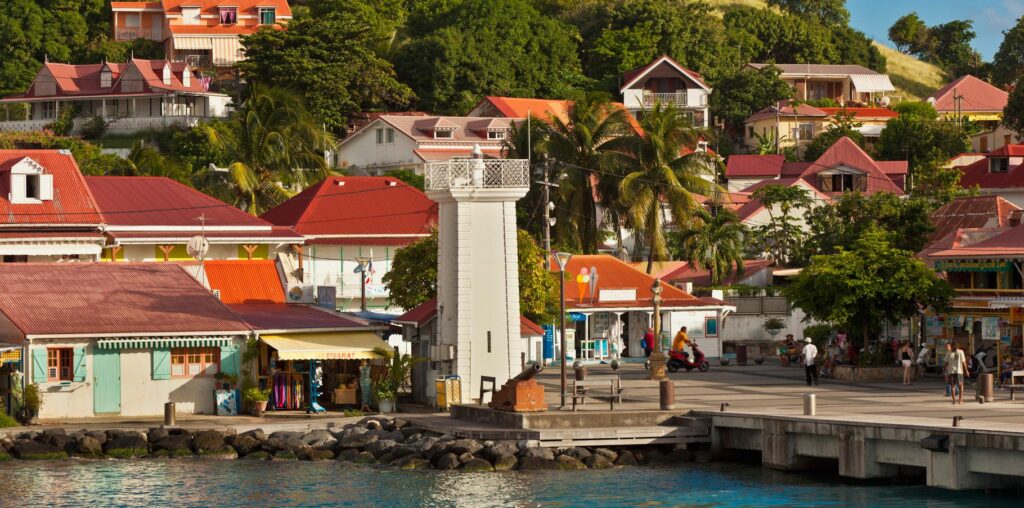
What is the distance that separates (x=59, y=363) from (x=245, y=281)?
972 cm

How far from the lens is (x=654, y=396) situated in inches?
1833

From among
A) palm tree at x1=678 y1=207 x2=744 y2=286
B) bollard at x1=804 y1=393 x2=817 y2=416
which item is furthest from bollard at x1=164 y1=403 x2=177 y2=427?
palm tree at x1=678 y1=207 x2=744 y2=286

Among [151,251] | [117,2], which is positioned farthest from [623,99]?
[151,251]

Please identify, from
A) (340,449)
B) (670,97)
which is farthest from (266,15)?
(340,449)

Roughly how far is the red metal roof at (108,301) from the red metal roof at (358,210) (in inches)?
706

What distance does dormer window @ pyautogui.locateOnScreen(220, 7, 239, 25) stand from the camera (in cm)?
12481

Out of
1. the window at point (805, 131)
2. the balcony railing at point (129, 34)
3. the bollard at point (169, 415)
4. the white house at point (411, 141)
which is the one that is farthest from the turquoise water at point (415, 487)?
the balcony railing at point (129, 34)

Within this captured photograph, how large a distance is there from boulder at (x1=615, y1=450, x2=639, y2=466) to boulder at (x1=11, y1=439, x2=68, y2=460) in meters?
12.9

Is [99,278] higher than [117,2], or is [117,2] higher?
[117,2]

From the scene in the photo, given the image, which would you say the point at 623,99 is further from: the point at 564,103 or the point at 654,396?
the point at 654,396

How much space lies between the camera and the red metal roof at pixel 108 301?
4372 cm

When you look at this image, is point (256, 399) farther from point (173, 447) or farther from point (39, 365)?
point (39, 365)

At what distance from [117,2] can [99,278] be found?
83.5 m

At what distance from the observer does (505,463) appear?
3888 cm
